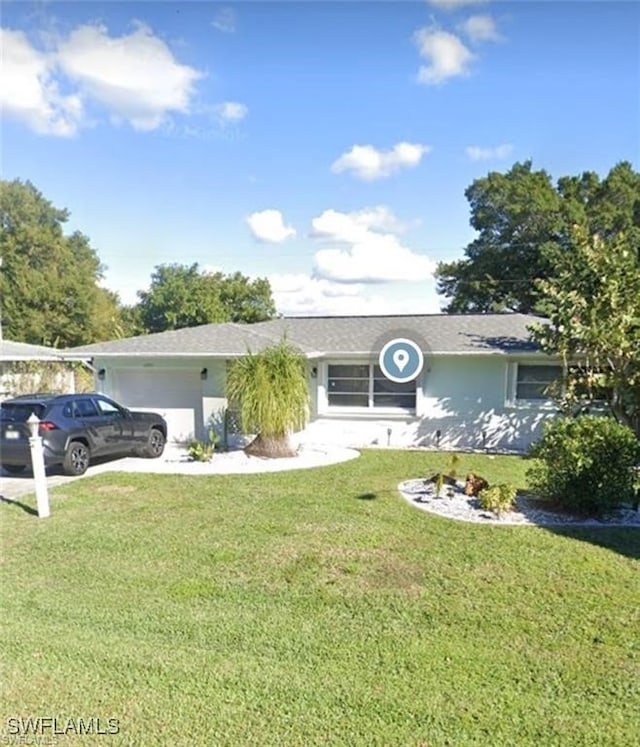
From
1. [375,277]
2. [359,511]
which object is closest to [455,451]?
[359,511]

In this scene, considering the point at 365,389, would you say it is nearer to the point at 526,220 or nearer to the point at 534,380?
the point at 534,380

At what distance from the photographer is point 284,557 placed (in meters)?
6.04

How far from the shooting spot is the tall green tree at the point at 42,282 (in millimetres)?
33438

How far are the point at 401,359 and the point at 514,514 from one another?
276 inches

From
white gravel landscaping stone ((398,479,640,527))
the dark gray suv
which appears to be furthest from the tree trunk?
white gravel landscaping stone ((398,479,640,527))

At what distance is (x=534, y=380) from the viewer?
44.8 feet

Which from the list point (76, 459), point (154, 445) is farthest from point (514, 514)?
point (154, 445)

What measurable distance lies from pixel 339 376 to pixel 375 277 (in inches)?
865

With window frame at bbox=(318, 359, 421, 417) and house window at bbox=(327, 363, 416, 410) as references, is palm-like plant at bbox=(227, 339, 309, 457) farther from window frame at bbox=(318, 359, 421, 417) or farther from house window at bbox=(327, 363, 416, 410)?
house window at bbox=(327, 363, 416, 410)

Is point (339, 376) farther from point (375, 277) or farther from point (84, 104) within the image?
point (375, 277)

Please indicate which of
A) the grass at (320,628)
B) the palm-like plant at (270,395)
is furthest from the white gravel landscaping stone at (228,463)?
the grass at (320,628)

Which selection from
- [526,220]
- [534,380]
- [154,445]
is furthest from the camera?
[526,220]

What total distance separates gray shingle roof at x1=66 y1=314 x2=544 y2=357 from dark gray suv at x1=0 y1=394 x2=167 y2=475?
2352 mm

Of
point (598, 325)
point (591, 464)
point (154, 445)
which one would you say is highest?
point (598, 325)
